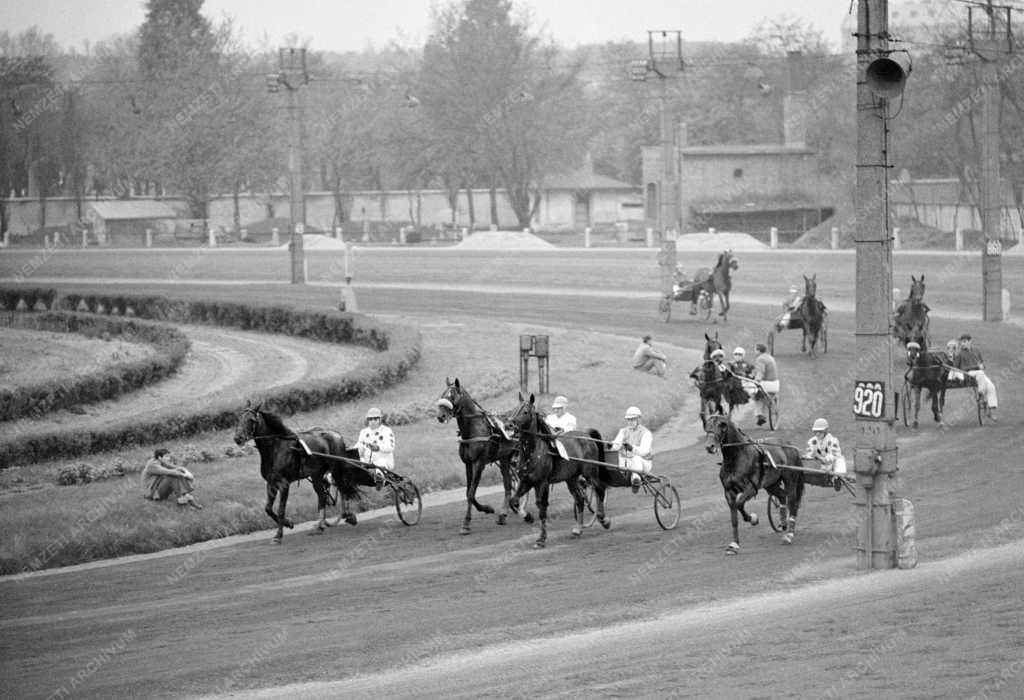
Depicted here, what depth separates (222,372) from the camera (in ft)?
104

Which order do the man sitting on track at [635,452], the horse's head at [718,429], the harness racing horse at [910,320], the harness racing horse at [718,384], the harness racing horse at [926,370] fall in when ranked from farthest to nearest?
1. the harness racing horse at [910,320]
2. the harness racing horse at [926,370]
3. the harness racing horse at [718,384]
4. the man sitting on track at [635,452]
5. the horse's head at [718,429]

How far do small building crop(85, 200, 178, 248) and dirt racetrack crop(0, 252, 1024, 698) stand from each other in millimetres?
61388

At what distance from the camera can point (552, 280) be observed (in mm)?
52250

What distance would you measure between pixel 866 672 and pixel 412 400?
1605 cm

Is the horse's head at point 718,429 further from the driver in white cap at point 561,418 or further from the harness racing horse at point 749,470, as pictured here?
the driver in white cap at point 561,418

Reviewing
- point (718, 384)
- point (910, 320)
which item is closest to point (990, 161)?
point (910, 320)

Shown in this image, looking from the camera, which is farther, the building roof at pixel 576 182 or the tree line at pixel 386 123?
the building roof at pixel 576 182

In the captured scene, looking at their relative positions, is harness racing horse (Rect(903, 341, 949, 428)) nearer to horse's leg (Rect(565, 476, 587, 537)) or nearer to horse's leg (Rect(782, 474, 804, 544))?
horse's leg (Rect(782, 474, 804, 544))

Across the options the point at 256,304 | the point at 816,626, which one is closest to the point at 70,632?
the point at 816,626

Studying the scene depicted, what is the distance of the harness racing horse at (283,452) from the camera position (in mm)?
16719

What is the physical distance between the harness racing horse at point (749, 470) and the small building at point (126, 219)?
6256 cm

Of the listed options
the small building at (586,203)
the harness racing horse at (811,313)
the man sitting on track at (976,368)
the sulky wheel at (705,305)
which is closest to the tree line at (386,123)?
the small building at (586,203)

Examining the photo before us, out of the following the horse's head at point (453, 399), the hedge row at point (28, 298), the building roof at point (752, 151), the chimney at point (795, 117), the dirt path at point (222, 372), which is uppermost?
the chimney at point (795, 117)

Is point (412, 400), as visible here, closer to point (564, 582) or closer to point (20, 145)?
point (564, 582)
